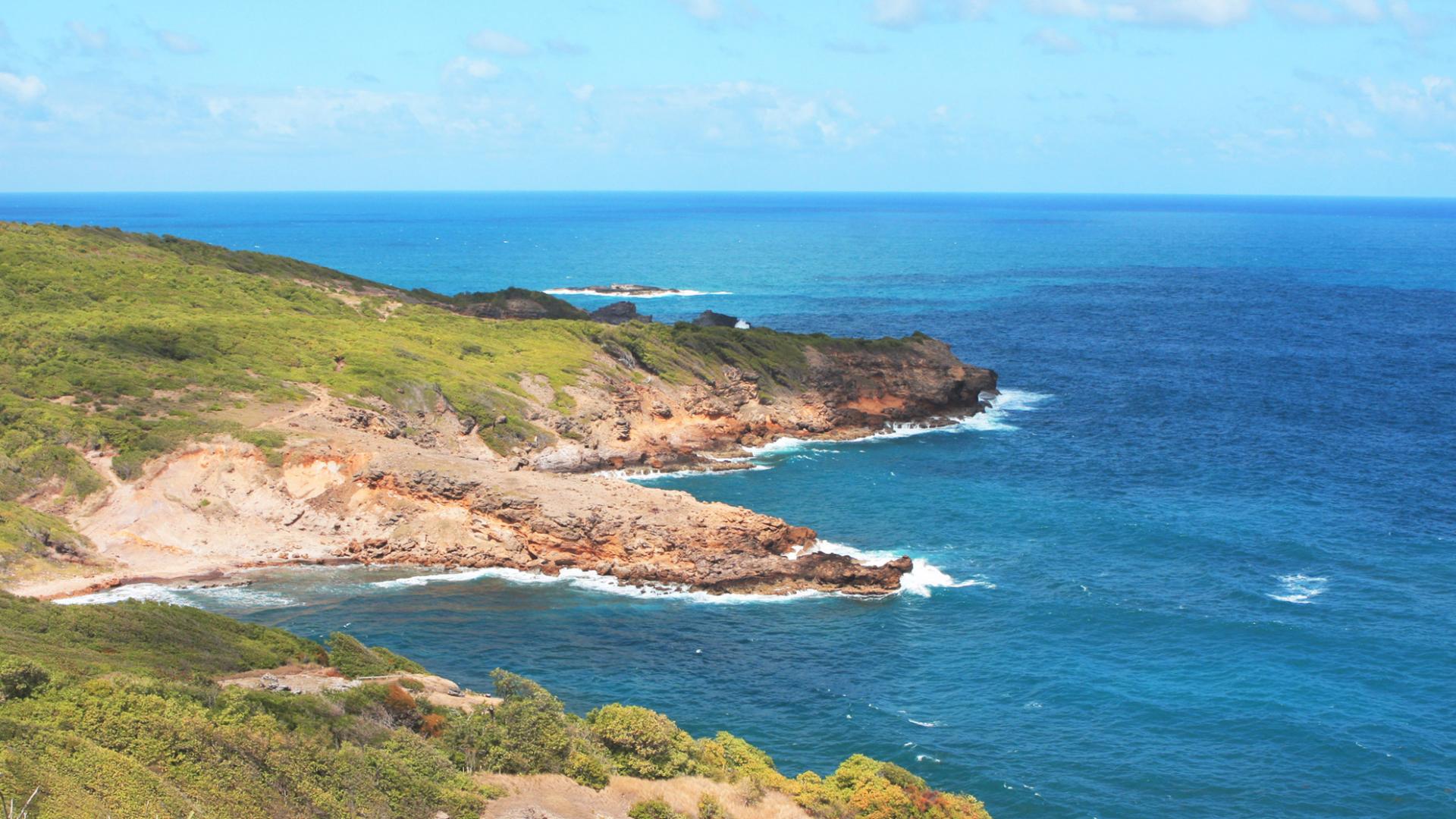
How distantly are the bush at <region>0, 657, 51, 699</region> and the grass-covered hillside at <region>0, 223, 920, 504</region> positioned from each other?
34.8m

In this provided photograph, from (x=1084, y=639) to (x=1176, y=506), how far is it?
861 inches

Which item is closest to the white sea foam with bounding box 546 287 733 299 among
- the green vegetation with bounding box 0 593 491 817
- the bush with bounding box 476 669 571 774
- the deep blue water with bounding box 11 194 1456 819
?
the deep blue water with bounding box 11 194 1456 819

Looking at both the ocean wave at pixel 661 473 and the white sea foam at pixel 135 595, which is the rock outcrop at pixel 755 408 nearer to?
the ocean wave at pixel 661 473

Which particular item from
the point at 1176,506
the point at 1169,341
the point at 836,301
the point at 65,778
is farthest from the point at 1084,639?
the point at 836,301

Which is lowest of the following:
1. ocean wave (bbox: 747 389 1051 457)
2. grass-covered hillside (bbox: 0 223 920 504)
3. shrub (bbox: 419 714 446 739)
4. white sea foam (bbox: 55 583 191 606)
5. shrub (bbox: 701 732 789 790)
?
white sea foam (bbox: 55 583 191 606)

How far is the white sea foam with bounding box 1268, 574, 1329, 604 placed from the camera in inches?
2276

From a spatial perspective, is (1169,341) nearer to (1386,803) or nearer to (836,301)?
(836,301)

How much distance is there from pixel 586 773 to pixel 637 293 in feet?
473

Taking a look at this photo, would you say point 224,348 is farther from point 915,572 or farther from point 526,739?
point 526,739

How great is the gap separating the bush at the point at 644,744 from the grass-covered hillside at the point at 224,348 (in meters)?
38.0

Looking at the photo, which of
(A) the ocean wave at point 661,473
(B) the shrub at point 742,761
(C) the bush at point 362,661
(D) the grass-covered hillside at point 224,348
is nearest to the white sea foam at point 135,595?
(D) the grass-covered hillside at point 224,348

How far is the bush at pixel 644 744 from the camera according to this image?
121ft

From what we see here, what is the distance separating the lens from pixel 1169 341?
131750 mm

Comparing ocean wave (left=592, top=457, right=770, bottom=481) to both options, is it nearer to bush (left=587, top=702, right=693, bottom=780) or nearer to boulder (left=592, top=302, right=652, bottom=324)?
bush (left=587, top=702, right=693, bottom=780)
